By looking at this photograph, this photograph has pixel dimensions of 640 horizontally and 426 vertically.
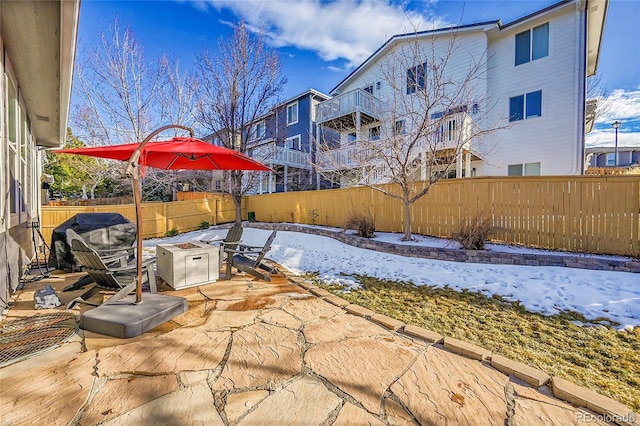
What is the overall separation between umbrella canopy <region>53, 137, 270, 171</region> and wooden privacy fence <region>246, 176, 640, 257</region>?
5.08 m

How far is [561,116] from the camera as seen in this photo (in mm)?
10672

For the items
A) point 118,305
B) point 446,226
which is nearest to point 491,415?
point 118,305

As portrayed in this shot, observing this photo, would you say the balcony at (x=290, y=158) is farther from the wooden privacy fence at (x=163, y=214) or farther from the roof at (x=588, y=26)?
the roof at (x=588, y=26)

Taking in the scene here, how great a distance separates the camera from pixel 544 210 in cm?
629

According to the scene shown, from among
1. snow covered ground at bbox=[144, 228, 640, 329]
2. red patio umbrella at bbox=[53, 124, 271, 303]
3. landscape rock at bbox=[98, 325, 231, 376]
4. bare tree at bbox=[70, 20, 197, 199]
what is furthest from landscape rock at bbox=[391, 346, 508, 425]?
bare tree at bbox=[70, 20, 197, 199]

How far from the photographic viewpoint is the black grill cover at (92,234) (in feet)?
17.9

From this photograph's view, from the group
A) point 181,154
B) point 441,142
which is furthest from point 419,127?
point 181,154

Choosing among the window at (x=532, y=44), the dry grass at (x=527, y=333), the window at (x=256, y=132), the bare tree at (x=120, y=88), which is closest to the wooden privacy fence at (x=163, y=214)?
the bare tree at (x=120, y=88)

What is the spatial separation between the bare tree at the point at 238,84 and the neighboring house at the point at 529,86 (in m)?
3.75

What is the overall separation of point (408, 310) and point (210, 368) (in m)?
2.40

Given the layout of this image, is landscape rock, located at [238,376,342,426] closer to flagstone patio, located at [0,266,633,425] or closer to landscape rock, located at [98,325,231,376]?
flagstone patio, located at [0,266,633,425]

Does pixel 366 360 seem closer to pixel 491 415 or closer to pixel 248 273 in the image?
pixel 491 415

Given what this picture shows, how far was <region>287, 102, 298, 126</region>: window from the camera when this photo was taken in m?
19.1

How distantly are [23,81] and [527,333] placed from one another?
7937 mm
